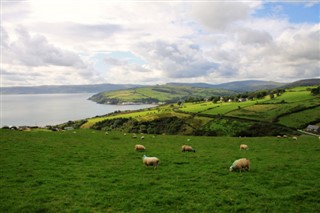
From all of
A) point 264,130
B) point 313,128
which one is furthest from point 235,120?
point 313,128

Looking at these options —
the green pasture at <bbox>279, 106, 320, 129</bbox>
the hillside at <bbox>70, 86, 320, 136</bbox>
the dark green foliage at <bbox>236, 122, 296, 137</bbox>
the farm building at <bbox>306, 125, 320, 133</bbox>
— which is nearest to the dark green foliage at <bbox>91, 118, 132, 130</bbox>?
the hillside at <bbox>70, 86, 320, 136</bbox>

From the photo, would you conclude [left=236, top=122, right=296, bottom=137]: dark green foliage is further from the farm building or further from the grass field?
the grass field

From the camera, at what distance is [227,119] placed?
323ft

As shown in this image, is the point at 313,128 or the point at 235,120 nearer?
the point at 313,128

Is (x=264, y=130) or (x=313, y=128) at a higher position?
(x=313, y=128)

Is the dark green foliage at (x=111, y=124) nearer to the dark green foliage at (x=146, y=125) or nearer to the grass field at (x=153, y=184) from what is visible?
the dark green foliage at (x=146, y=125)

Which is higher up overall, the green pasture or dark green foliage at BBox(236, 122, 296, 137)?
the green pasture

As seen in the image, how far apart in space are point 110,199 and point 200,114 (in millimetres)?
98253

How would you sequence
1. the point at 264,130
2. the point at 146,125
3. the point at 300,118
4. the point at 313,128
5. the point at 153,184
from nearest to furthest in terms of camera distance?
the point at 153,184
the point at 313,128
the point at 264,130
the point at 300,118
the point at 146,125

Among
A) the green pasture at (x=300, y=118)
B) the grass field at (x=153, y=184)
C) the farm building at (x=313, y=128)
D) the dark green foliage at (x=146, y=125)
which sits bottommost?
the dark green foliage at (x=146, y=125)

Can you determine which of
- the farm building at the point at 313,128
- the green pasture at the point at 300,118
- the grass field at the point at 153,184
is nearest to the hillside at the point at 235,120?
the green pasture at the point at 300,118

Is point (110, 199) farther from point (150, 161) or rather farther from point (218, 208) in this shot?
point (150, 161)

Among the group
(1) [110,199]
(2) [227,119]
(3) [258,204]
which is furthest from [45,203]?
(2) [227,119]

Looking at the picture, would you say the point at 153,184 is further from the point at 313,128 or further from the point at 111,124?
the point at 111,124
